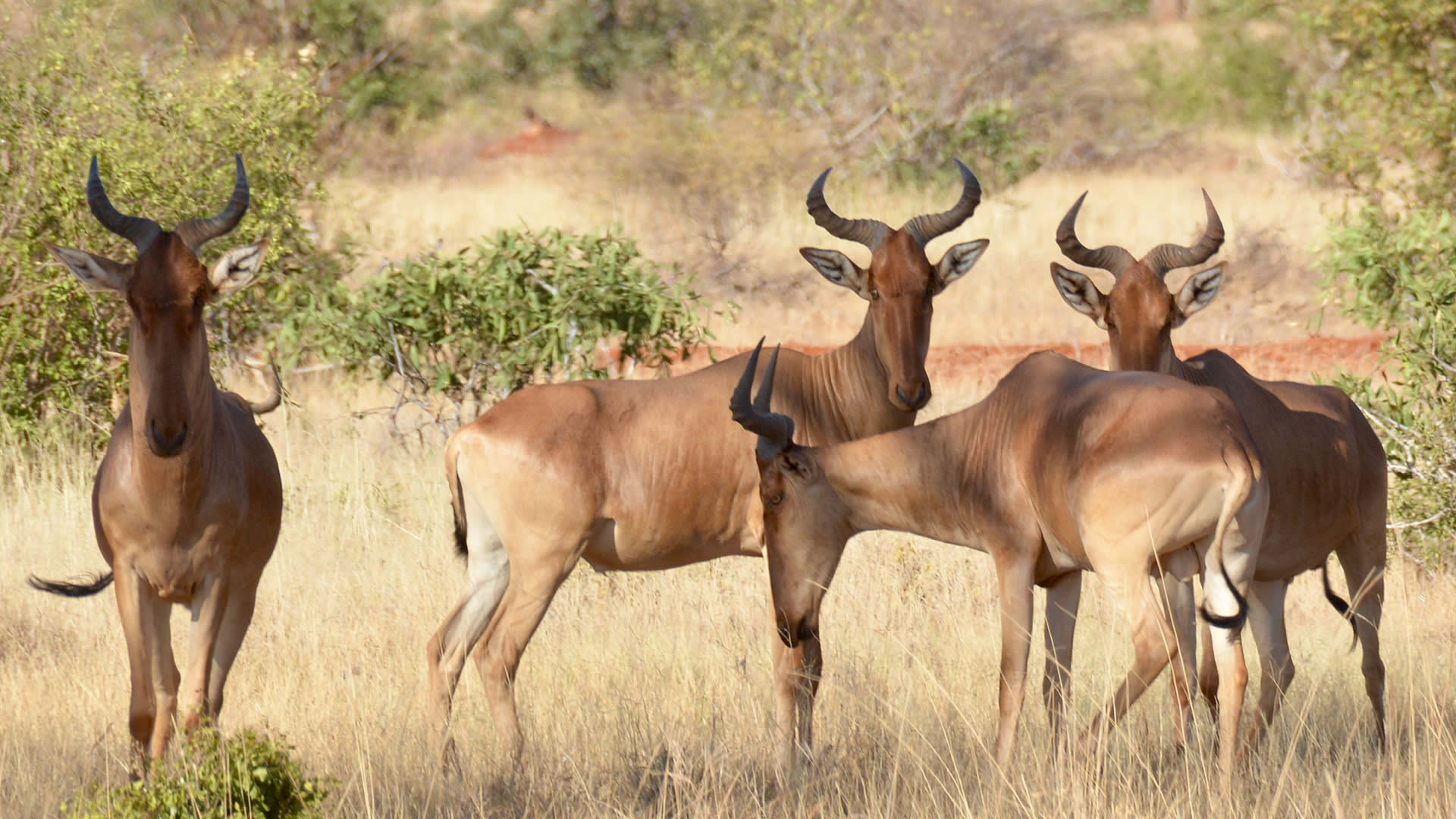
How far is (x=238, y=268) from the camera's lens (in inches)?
239

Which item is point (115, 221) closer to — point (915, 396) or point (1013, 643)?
point (915, 396)

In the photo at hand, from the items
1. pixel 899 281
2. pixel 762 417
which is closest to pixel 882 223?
pixel 899 281

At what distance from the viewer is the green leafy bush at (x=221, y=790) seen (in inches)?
188

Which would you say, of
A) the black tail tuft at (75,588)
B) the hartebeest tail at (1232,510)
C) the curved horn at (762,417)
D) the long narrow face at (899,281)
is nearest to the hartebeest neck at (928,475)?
the curved horn at (762,417)

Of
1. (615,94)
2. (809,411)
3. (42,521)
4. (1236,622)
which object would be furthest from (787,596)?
(615,94)

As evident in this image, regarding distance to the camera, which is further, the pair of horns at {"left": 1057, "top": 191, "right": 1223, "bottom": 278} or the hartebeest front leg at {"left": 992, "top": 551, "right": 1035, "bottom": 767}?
the pair of horns at {"left": 1057, "top": 191, "right": 1223, "bottom": 278}

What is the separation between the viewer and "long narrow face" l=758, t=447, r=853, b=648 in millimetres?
6395

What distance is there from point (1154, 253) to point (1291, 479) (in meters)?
1.44

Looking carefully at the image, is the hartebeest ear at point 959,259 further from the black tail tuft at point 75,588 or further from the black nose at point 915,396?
the black tail tuft at point 75,588

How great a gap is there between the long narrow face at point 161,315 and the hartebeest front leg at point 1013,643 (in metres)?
2.79

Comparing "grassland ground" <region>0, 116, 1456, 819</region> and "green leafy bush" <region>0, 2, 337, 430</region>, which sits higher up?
"green leafy bush" <region>0, 2, 337, 430</region>

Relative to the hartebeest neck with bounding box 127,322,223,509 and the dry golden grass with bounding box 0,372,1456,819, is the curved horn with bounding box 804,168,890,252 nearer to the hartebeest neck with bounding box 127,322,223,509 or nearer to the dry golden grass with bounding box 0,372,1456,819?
the dry golden grass with bounding box 0,372,1456,819

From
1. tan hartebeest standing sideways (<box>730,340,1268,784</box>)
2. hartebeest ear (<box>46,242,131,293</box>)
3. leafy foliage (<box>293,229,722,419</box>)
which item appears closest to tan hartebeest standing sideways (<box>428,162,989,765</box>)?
tan hartebeest standing sideways (<box>730,340,1268,784</box>)

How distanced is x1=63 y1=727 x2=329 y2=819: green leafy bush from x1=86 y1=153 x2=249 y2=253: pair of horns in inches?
71.3
